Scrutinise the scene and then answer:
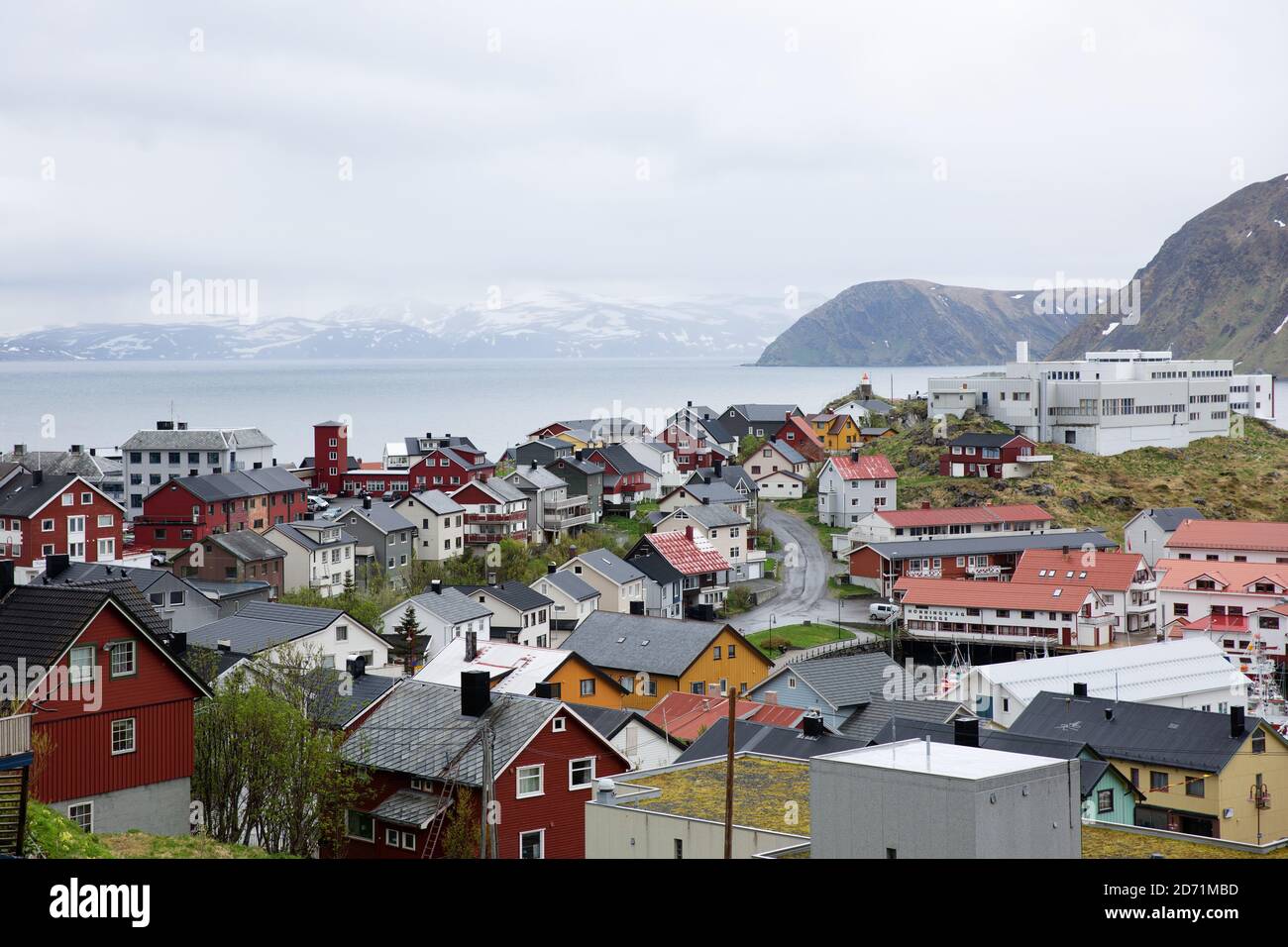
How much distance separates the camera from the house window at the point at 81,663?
45.1ft

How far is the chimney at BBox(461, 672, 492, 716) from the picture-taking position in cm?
1783

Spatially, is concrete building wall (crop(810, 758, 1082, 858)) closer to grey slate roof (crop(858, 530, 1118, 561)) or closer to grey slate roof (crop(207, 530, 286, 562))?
grey slate roof (crop(207, 530, 286, 562))

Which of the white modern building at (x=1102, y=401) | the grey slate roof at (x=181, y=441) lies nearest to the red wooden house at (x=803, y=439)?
the white modern building at (x=1102, y=401)

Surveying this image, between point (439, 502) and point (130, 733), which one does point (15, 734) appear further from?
point (439, 502)

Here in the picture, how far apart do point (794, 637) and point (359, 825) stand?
2490 cm

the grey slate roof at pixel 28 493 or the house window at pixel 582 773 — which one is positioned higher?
the grey slate roof at pixel 28 493

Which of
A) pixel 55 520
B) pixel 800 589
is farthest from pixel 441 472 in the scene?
pixel 55 520

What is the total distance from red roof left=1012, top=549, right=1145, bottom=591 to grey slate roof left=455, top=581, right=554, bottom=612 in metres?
17.0

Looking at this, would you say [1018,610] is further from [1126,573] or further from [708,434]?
[708,434]

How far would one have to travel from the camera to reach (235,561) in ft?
131

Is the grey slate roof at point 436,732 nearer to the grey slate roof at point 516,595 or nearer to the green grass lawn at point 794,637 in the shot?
the grey slate roof at point 516,595

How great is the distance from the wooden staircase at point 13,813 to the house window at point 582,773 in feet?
28.1

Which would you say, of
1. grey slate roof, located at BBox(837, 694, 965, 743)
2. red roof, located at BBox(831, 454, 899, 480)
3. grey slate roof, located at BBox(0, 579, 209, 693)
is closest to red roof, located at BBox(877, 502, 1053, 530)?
red roof, located at BBox(831, 454, 899, 480)
